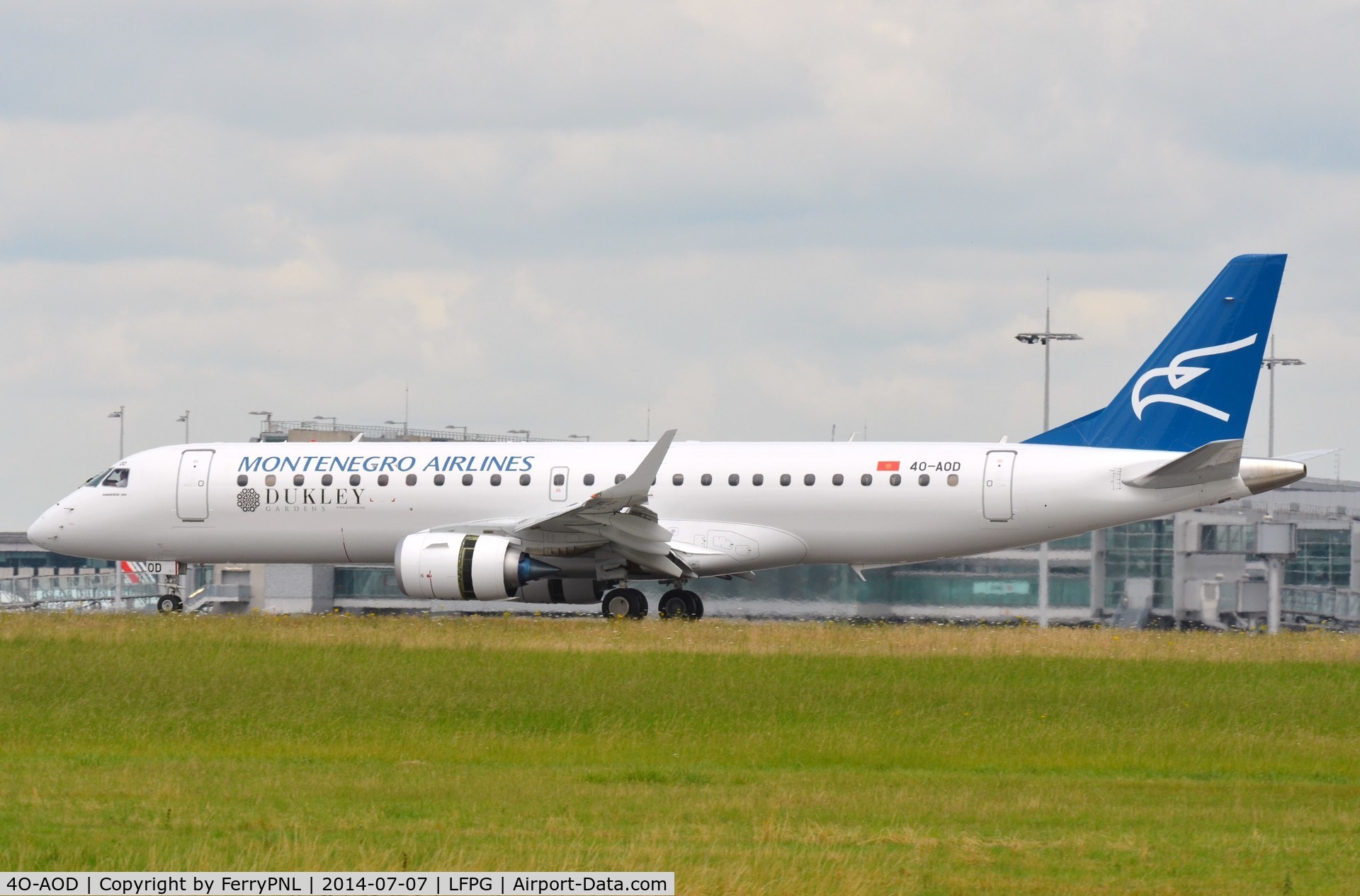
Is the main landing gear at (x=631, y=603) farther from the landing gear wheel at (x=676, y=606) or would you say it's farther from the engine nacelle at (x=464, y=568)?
the engine nacelle at (x=464, y=568)

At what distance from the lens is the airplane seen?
2952 cm

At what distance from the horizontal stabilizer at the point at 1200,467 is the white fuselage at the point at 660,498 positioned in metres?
0.21

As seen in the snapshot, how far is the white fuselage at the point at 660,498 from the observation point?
98.8ft

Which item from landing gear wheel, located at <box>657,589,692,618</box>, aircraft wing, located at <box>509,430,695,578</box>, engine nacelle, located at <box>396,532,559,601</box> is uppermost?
aircraft wing, located at <box>509,430,695,578</box>

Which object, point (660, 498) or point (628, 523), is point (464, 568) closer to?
point (628, 523)

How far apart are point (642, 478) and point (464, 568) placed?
350 cm

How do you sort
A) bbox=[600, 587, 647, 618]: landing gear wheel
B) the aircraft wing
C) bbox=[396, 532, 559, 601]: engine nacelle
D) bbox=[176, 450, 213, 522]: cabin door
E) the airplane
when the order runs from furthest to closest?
bbox=[176, 450, 213, 522]: cabin door, bbox=[600, 587, 647, 618]: landing gear wheel, the airplane, bbox=[396, 532, 559, 601]: engine nacelle, the aircraft wing

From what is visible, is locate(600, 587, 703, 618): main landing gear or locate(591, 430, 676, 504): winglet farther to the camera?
locate(600, 587, 703, 618): main landing gear

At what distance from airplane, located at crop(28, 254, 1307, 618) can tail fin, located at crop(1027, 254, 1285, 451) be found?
3cm

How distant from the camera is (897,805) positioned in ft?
45.1

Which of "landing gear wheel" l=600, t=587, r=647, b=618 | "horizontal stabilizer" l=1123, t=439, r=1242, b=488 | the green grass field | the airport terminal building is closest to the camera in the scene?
the green grass field

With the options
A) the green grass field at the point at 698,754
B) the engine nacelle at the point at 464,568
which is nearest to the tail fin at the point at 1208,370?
the green grass field at the point at 698,754

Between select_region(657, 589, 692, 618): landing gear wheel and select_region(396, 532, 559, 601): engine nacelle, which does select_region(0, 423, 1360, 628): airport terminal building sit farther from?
select_region(396, 532, 559, 601): engine nacelle

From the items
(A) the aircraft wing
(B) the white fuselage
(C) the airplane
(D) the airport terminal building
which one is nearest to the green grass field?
(A) the aircraft wing
